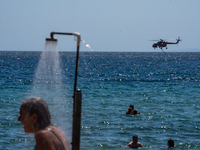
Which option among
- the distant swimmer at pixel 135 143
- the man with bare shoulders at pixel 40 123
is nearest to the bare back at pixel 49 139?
the man with bare shoulders at pixel 40 123

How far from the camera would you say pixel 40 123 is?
3.38 metres

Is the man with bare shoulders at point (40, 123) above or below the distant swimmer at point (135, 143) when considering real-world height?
above

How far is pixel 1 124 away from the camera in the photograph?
20.1 meters

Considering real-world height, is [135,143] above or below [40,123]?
below

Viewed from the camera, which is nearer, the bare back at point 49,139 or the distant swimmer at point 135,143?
the bare back at point 49,139

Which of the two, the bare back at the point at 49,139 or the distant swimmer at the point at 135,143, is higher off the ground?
the bare back at the point at 49,139

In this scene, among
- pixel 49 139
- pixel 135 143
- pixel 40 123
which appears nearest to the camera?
pixel 49 139

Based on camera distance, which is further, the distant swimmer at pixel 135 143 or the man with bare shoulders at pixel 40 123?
the distant swimmer at pixel 135 143

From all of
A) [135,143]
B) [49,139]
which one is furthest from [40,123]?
[135,143]

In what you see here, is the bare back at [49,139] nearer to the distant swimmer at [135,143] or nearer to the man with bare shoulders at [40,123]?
the man with bare shoulders at [40,123]

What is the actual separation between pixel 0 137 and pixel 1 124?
10.1 ft

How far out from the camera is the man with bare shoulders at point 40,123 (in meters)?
3.24

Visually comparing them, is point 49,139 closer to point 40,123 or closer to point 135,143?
point 40,123

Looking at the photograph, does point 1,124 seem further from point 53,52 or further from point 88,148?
point 53,52
